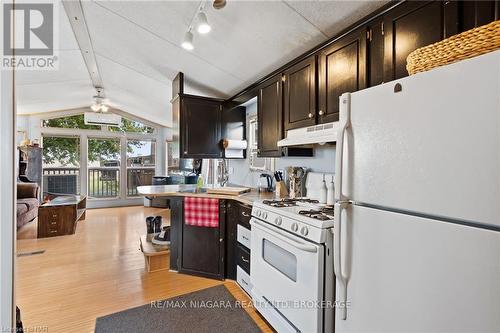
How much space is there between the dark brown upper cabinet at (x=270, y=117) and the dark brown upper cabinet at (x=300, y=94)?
0.36ft

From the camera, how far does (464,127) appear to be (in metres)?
0.78

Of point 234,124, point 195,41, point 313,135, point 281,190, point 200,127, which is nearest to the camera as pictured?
point 313,135

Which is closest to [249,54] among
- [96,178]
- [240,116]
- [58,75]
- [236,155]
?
[240,116]

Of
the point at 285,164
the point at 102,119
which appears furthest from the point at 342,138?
the point at 102,119

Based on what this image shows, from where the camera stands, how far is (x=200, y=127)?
10.8ft

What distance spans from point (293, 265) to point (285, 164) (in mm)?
1441

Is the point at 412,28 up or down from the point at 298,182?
up

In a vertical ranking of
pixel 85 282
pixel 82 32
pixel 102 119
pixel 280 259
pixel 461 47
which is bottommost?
pixel 85 282

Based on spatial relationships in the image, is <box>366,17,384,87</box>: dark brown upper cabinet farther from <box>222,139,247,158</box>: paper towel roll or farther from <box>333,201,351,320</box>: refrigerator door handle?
<box>222,139,247,158</box>: paper towel roll

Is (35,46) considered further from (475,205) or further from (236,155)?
(475,205)

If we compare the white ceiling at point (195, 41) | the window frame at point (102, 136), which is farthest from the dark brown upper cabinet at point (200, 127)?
the window frame at point (102, 136)

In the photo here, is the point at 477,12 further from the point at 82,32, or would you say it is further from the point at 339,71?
the point at 82,32

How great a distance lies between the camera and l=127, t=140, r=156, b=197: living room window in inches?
269

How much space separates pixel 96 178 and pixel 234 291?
5.74m
